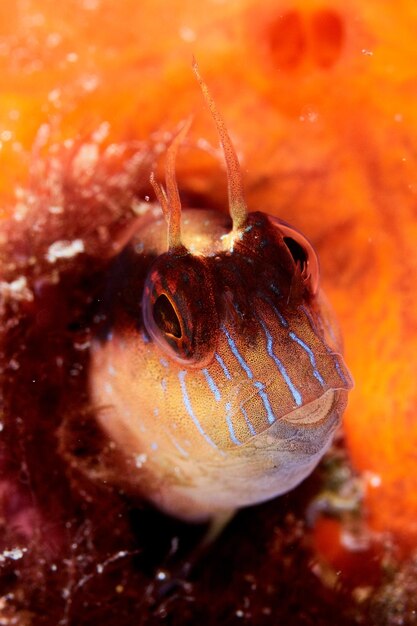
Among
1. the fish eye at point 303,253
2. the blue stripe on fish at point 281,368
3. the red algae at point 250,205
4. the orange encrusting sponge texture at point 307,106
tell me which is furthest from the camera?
the orange encrusting sponge texture at point 307,106

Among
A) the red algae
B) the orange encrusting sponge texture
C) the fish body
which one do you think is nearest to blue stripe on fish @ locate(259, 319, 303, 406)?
the fish body

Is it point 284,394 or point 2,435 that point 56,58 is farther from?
point 284,394

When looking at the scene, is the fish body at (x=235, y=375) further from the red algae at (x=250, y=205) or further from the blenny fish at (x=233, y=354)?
the red algae at (x=250, y=205)

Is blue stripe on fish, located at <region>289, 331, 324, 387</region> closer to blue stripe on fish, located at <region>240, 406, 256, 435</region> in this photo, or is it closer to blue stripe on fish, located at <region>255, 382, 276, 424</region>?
blue stripe on fish, located at <region>255, 382, 276, 424</region>

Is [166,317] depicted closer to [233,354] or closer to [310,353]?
[233,354]

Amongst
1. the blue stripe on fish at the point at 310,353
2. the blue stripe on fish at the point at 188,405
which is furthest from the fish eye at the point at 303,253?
the blue stripe on fish at the point at 188,405

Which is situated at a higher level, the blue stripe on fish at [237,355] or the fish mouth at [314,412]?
the blue stripe on fish at [237,355]
